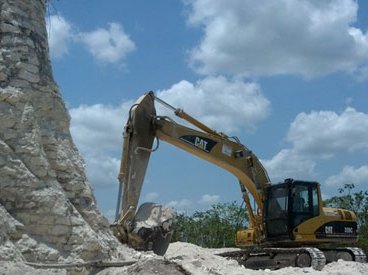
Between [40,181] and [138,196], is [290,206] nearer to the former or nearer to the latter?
[138,196]

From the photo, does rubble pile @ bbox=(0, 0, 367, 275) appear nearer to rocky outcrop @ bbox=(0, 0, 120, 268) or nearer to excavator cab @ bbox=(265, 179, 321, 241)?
rocky outcrop @ bbox=(0, 0, 120, 268)

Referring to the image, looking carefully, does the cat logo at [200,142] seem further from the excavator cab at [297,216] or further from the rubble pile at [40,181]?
the rubble pile at [40,181]

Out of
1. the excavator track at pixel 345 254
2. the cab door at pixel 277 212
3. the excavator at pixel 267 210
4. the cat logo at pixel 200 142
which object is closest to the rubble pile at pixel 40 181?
the excavator at pixel 267 210

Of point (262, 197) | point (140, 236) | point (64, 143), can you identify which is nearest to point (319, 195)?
point (262, 197)

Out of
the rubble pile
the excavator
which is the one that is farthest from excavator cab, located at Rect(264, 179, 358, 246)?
the rubble pile

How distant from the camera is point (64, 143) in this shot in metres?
10.4

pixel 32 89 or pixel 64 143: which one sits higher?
pixel 32 89

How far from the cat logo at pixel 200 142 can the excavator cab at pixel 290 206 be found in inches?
90.2

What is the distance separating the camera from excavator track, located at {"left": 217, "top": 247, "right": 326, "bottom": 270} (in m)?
17.7

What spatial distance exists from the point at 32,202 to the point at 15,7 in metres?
3.08

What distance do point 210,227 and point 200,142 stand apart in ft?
78.0

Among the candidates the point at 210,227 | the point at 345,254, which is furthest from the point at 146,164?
the point at 210,227

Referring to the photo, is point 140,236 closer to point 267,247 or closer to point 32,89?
point 32,89

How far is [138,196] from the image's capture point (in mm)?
14633
